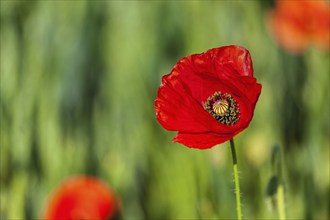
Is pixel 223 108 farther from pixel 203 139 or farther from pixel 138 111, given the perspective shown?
pixel 138 111

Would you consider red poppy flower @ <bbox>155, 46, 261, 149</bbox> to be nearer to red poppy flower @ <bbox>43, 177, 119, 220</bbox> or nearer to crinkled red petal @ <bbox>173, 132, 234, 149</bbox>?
crinkled red petal @ <bbox>173, 132, 234, 149</bbox>

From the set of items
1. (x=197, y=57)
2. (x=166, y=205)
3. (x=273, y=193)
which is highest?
(x=197, y=57)

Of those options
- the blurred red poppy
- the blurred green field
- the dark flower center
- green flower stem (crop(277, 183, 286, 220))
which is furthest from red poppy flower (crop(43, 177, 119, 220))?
the blurred red poppy

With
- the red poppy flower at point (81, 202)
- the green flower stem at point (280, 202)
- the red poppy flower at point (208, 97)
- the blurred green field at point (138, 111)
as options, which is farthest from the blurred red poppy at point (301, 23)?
the red poppy flower at point (208, 97)

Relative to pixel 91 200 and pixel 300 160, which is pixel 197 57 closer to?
pixel 91 200

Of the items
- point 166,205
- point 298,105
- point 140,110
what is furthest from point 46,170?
point 298,105

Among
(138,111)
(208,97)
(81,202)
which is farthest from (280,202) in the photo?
(138,111)

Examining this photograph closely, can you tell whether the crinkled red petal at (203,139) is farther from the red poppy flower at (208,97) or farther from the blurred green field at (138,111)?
the blurred green field at (138,111)
